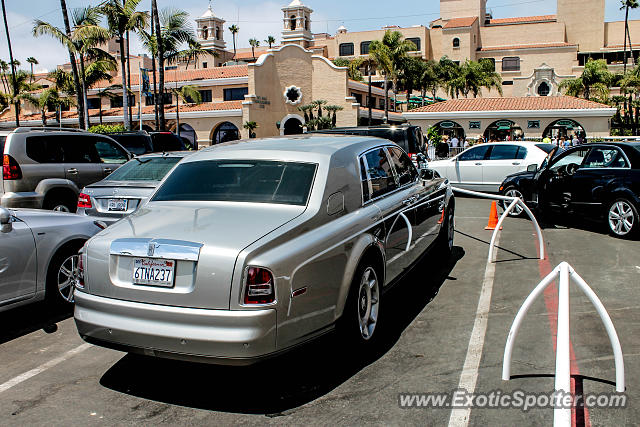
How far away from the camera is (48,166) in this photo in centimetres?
960

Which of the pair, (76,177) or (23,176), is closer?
(23,176)

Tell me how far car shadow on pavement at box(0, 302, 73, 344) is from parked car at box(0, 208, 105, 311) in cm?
20

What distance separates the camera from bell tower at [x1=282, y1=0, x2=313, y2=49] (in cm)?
8062

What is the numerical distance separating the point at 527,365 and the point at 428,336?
3.10 feet

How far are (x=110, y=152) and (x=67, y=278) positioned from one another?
5.55 metres

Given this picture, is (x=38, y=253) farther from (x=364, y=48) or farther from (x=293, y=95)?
(x=364, y=48)

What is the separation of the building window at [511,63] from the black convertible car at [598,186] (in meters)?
72.7

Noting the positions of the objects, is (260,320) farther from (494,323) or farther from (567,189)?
(567,189)

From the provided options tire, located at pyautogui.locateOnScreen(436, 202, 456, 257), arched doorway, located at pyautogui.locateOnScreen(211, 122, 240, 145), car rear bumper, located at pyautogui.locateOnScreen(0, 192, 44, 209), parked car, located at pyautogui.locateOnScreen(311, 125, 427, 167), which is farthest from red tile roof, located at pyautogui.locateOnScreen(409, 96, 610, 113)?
car rear bumper, located at pyautogui.locateOnScreen(0, 192, 44, 209)

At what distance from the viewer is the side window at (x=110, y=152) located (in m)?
10.8

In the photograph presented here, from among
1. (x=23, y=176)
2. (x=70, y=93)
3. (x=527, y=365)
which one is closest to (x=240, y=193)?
(x=527, y=365)

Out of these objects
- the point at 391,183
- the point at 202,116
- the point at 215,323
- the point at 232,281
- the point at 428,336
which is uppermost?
the point at 202,116

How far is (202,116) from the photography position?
1906 inches

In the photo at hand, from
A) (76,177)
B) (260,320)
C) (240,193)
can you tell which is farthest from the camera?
(76,177)
